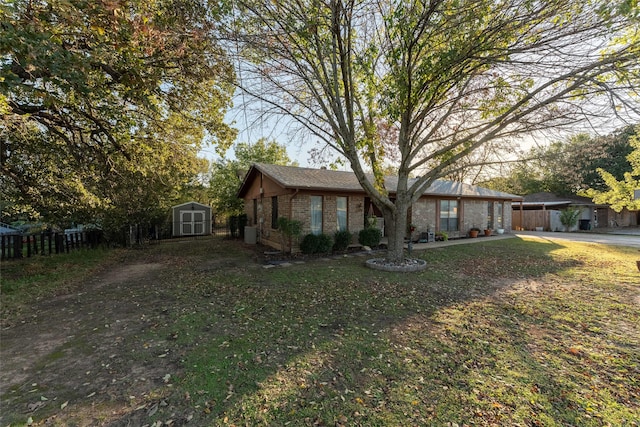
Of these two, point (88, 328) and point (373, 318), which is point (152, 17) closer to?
point (88, 328)

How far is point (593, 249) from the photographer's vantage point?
39.7 feet

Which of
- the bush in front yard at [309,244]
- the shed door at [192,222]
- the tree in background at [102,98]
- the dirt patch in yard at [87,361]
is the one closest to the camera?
the dirt patch in yard at [87,361]

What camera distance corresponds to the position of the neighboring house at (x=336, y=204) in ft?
36.6

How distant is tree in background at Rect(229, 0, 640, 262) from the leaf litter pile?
154 inches

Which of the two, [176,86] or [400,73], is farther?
[176,86]

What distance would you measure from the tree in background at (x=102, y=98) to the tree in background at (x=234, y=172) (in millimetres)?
8063

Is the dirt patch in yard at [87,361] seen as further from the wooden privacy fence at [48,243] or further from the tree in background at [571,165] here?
the tree in background at [571,165]

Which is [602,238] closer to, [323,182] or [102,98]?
[323,182]

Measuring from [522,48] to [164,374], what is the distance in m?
8.78

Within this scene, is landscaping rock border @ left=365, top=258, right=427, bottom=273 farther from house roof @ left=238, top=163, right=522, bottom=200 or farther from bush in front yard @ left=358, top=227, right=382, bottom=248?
house roof @ left=238, top=163, right=522, bottom=200

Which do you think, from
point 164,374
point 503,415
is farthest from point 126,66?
point 503,415

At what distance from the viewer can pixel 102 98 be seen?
19.3ft

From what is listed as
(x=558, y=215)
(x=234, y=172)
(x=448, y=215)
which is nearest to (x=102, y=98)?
(x=234, y=172)

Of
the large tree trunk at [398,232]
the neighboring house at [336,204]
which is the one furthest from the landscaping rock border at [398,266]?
the neighboring house at [336,204]
